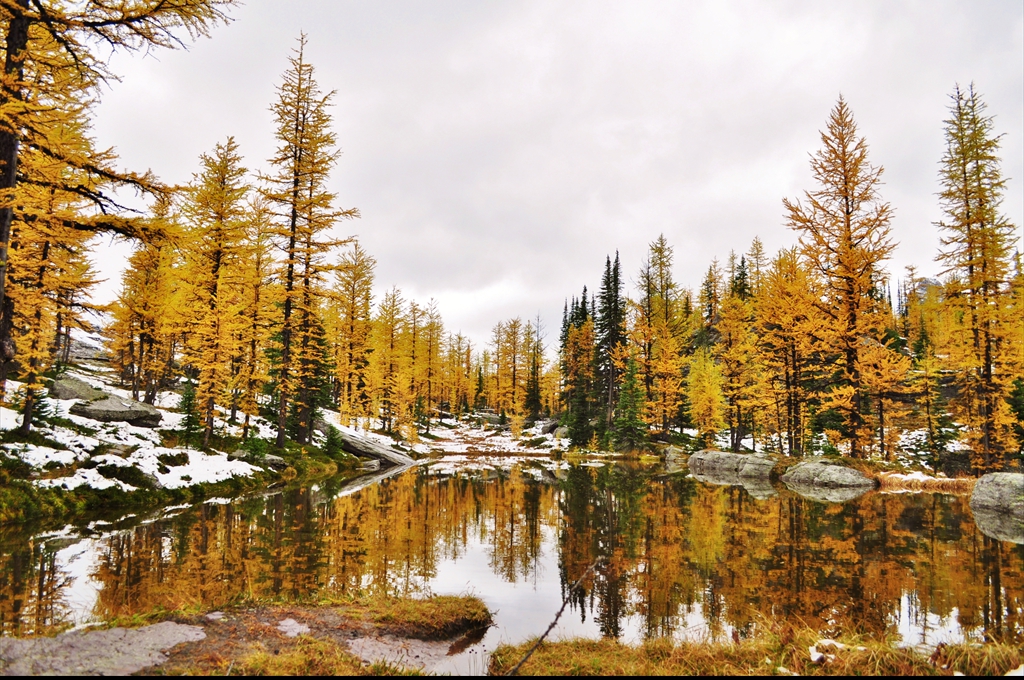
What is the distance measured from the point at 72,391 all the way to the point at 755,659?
89.0 feet

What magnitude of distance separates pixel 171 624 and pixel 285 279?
→ 76.9 ft

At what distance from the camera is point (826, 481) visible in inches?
906

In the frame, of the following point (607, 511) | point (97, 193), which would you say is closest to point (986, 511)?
point (607, 511)

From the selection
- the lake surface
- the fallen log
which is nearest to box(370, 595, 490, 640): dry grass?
the lake surface

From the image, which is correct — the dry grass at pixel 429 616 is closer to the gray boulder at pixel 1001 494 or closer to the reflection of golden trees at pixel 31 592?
the reflection of golden trees at pixel 31 592

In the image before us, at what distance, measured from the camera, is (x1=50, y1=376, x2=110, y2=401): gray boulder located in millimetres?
21328

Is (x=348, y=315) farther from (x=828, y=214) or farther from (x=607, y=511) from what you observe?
(x=828, y=214)

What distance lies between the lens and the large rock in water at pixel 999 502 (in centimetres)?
1426

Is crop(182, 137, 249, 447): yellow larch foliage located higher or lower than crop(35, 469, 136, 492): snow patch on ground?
higher

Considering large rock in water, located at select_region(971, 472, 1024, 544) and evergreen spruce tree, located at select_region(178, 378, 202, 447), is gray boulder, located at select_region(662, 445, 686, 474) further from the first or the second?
evergreen spruce tree, located at select_region(178, 378, 202, 447)

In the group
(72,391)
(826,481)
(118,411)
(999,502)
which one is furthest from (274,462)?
(999,502)

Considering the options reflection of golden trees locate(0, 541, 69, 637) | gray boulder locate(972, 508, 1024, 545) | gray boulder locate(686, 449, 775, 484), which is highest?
reflection of golden trees locate(0, 541, 69, 637)

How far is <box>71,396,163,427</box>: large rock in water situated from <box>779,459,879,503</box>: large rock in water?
27.7 m

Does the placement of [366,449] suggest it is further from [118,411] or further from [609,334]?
[609,334]
